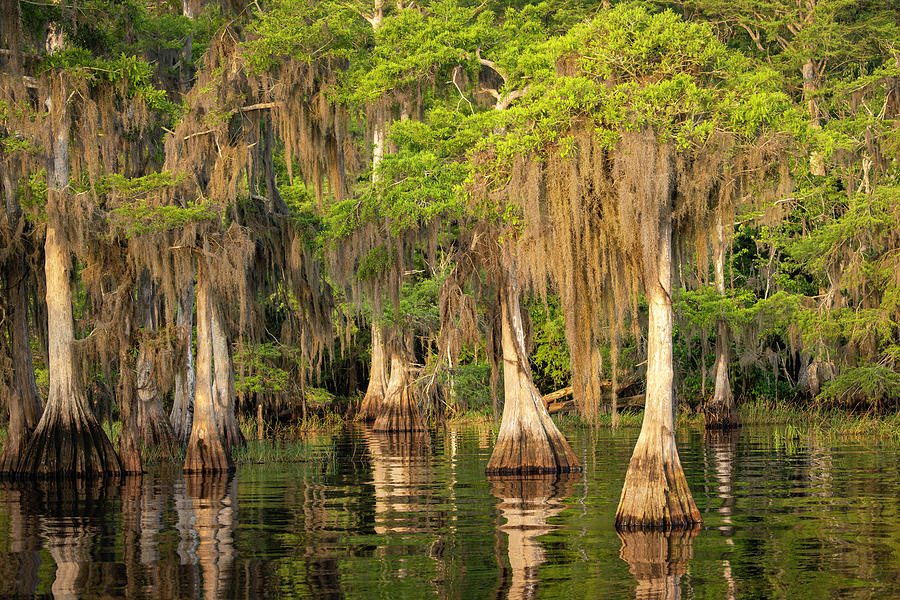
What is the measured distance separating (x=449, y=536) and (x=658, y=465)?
268 cm

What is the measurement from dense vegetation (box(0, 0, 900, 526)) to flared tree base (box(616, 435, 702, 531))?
0.04 metres

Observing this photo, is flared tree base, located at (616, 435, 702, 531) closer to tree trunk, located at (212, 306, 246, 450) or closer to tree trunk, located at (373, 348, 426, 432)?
tree trunk, located at (212, 306, 246, 450)

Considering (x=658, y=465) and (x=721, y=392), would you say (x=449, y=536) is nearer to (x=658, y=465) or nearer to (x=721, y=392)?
(x=658, y=465)

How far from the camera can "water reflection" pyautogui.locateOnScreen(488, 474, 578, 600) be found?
35.0 ft

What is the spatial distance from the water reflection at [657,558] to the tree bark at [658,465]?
201mm

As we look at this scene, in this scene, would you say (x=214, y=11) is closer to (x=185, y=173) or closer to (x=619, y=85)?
(x=185, y=173)

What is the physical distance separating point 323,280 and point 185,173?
669cm

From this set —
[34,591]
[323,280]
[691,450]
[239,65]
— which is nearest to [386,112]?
[239,65]

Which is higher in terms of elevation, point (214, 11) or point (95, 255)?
point (214, 11)

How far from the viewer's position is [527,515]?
15227 millimetres

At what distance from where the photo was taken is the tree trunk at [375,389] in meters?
40.3

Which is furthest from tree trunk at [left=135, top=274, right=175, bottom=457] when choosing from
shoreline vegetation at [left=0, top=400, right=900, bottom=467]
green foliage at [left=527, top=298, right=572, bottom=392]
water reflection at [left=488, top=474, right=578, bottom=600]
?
green foliage at [left=527, top=298, right=572, bottom=392]

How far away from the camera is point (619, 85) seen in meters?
14.0

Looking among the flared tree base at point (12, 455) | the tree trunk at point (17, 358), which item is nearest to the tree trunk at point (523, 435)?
the flared tree base at point (12, 455)
